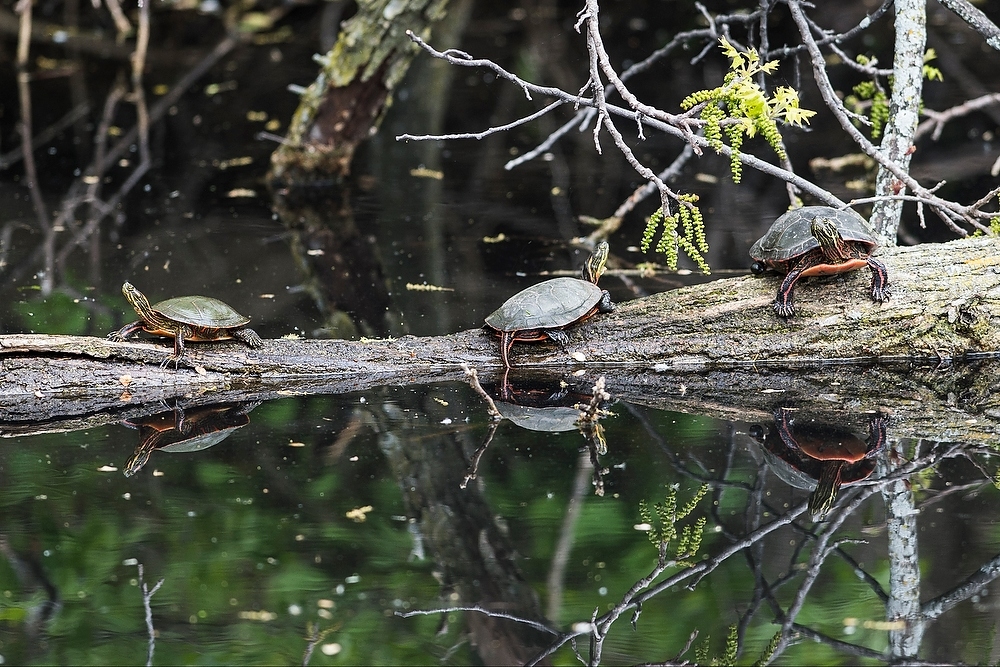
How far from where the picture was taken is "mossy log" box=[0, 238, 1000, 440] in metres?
4.61

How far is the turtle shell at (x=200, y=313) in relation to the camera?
4562 millimetres

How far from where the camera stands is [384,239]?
7086 mm

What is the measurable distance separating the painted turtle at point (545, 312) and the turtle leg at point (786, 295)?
0.78 metres

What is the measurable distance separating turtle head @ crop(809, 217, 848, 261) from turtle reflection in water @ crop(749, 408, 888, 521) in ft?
2.41

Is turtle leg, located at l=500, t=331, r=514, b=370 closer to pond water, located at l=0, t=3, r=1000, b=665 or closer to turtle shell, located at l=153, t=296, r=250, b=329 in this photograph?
pond water, located at l=0, t=3, r=1000, b=665

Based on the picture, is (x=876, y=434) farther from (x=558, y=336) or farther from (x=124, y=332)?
(x=124, y=332)

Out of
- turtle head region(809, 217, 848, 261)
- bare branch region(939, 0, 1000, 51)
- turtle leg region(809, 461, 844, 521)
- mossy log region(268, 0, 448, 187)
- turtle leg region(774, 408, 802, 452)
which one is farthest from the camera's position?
mossy log region(268, 0, 448, 187)

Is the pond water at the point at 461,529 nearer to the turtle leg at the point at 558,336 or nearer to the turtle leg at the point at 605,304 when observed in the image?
the turtle leg at the point at 558,336

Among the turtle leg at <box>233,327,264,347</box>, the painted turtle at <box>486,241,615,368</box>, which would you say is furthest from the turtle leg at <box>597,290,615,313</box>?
the turtle leg at <box>233,327,264,347</box>

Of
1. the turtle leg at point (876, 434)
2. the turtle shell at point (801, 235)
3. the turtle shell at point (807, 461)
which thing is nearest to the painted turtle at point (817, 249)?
the turtle shell at point (801, 235)

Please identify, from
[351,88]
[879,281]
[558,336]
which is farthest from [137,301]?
[351,88]

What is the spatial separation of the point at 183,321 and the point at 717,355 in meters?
2.41

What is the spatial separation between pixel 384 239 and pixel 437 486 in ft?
11.2

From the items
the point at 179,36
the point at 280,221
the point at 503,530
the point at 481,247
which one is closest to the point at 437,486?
the point at 503,530
